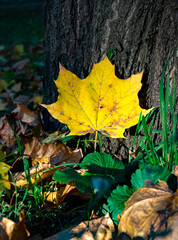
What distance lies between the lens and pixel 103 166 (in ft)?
4.25

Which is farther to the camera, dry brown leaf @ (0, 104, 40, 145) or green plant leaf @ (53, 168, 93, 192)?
dry brown leaf @ (0, 104, 40, 145)

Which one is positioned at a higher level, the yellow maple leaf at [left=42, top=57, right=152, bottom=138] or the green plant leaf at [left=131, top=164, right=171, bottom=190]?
the yellow maple leaf at [left=42, top=57, right=152, bottom=138]

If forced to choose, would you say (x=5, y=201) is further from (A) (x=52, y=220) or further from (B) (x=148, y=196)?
(B) (x=148, y=196)

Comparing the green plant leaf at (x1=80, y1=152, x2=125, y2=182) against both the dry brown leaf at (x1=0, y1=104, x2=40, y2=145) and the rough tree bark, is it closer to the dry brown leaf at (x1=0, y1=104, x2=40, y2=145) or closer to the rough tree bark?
the rough tree bark

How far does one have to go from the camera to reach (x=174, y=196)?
1.04 metres

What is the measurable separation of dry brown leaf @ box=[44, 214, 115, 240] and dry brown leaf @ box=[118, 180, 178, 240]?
6 cm

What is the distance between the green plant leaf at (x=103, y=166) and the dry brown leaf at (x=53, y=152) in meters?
0.17

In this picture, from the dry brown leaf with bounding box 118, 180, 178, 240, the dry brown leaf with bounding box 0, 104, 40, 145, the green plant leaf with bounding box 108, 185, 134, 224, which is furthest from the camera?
the dry brown leaf with bounding box 0, 104, 40, 145

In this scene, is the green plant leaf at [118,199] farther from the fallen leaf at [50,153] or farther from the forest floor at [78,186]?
the fallen leaf at [50,153]

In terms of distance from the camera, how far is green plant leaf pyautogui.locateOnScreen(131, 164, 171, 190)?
3.89 feet

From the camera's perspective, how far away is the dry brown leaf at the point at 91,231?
1.05 metres

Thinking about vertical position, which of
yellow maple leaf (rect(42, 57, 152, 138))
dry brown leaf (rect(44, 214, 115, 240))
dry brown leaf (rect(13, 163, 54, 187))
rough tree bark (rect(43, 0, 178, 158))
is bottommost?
dry brown leaf (rect(44, 214, 115, 240))

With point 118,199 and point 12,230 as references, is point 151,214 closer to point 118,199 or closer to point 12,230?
point 118,199

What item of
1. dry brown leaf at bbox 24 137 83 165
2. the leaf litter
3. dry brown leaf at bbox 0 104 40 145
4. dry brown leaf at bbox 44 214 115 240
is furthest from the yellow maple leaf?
dry brown leaf at bbox 44 214 115 240
